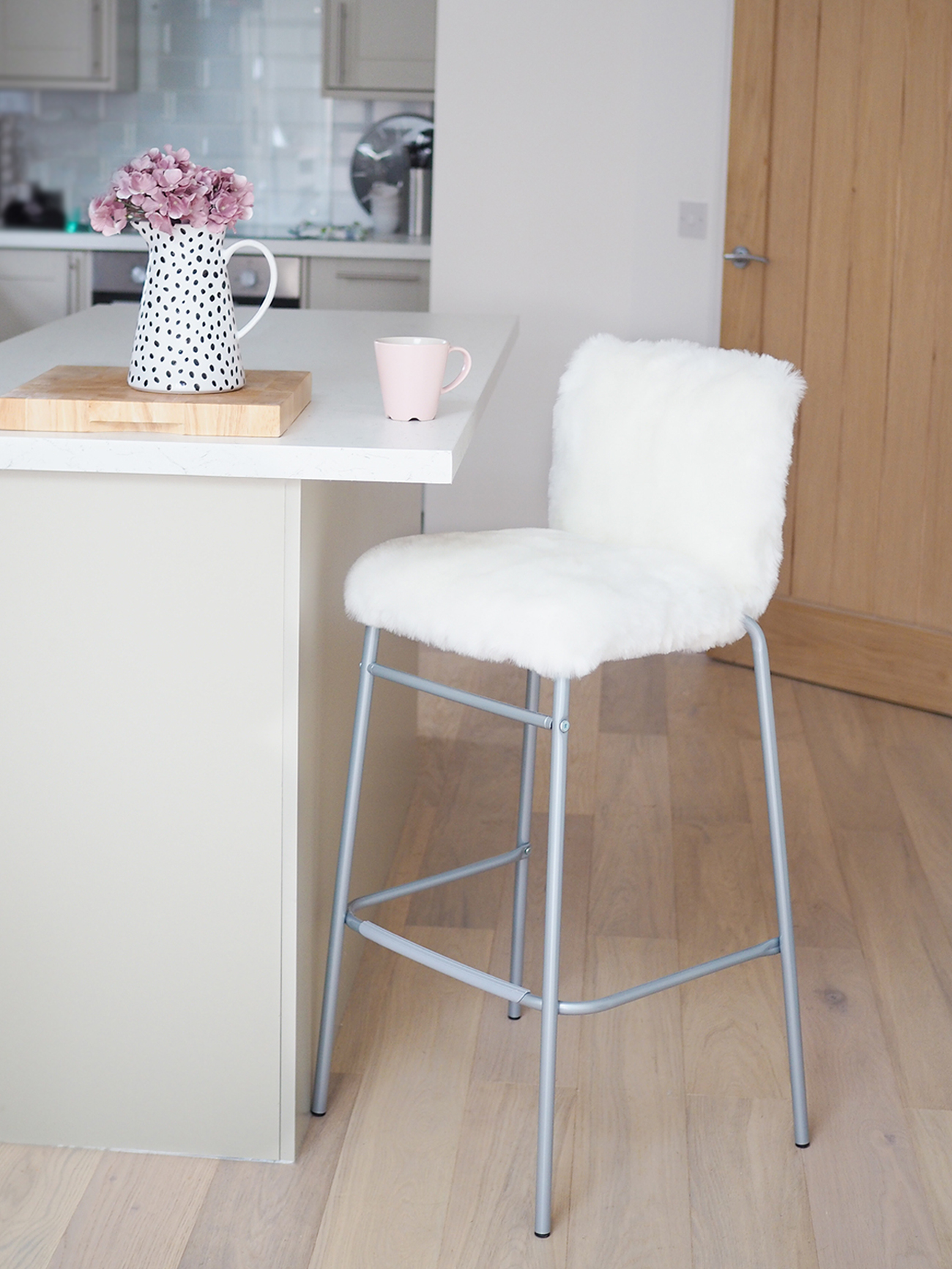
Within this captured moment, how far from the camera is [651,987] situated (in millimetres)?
1590

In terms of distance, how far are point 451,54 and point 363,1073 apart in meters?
2.93

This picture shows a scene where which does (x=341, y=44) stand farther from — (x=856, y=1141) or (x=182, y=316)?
(x=856, y=1141)

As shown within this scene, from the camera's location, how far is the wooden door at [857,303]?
310 centimetres

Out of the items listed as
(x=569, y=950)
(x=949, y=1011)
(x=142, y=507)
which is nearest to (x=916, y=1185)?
(x=949, y=1011)

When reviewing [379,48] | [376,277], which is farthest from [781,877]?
[379,48]

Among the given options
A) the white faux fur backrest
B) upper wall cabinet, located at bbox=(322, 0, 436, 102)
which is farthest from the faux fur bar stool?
upper wall cabinet, located at bbox=(322, 0, 436, 102)

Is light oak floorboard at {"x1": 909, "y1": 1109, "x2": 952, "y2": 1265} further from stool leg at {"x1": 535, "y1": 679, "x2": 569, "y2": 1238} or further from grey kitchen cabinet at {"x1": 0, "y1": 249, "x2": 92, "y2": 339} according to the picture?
grey kitchen cabinet at {"x1": 0, "y1": 249, "x2": 92, "y2": 339}

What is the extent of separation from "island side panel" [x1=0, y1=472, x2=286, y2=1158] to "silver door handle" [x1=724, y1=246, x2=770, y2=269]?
2.20 metres

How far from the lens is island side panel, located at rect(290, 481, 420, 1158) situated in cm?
163

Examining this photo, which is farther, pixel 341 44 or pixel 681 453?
pixel 341 44

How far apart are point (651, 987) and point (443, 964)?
0.24 metres

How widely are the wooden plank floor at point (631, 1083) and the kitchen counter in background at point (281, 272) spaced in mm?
2198

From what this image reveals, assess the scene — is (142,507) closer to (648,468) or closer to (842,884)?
(648,468)

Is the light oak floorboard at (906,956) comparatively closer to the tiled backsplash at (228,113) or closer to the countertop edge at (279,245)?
the countertop edge at (279,245)
